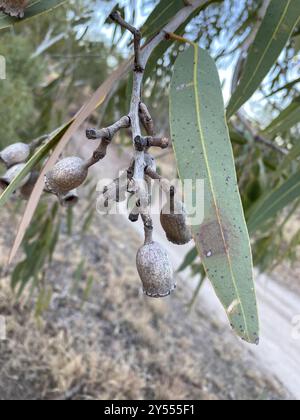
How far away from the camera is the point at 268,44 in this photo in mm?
739

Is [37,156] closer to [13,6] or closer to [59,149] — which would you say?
[59,149]

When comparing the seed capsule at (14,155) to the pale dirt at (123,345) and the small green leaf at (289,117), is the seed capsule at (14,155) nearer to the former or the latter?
the small green leaf at (289,117)

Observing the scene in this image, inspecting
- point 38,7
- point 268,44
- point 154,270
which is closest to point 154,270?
point 154,270

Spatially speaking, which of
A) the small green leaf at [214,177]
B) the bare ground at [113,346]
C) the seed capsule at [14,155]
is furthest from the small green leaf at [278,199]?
the bare ground at [113,346]

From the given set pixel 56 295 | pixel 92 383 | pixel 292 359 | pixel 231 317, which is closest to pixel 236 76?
pixel 231 317

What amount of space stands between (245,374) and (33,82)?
250cm

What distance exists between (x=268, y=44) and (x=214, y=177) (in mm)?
329

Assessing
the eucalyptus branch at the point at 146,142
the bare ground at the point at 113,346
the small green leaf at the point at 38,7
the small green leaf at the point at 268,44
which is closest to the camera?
the eucalyptus branch at the point at 146,142

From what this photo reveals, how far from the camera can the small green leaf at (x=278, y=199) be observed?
3.28 feet

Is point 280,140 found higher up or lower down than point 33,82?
higher up

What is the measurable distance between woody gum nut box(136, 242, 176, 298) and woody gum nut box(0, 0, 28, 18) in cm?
30

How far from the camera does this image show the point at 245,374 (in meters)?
3.59

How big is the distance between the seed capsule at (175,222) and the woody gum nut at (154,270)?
6cm

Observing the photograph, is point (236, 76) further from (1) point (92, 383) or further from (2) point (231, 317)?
(1) point (92, 383)
